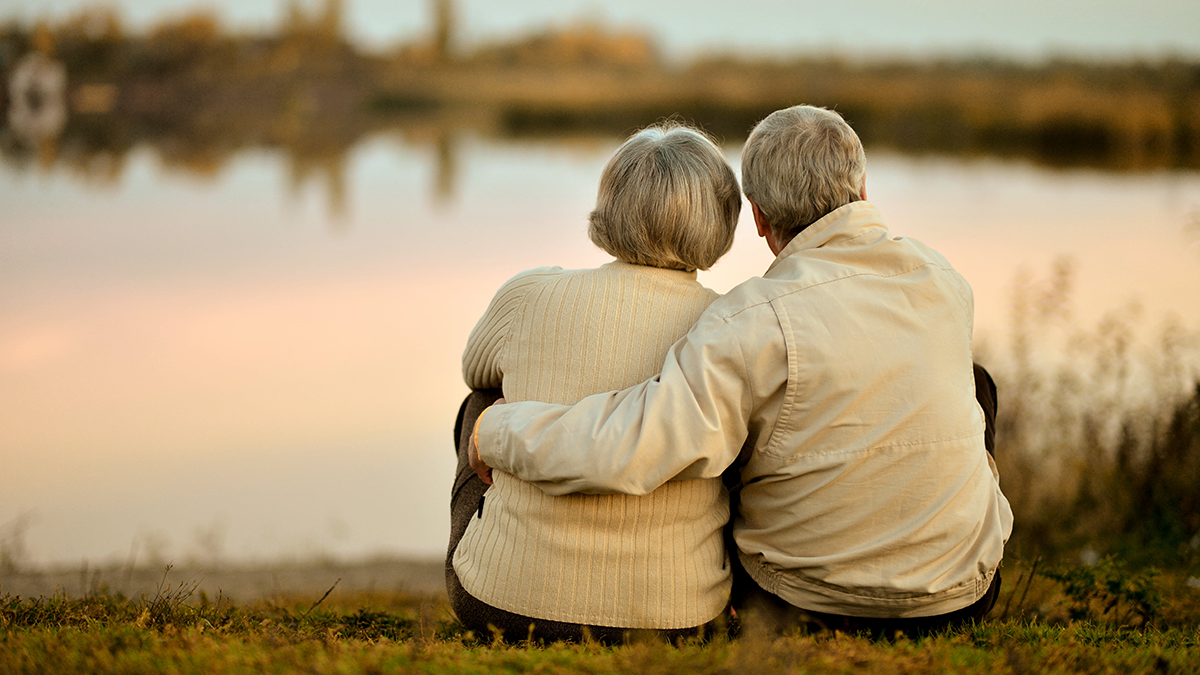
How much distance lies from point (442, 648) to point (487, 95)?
82.5 feet

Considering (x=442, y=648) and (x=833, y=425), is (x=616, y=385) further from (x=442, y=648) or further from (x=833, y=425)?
(x=442, y=648)

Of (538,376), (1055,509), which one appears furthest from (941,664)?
(1055,509)

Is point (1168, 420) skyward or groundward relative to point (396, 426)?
skyward

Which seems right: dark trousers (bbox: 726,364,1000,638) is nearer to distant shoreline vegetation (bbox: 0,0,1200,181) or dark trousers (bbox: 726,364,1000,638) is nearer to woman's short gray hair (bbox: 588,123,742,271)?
woman's short gray hair (bbox: 588,123,742,271)

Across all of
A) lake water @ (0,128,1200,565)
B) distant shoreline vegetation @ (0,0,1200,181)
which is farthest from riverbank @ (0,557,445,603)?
distant shoreline vegetation @ (0,0,1200,181)

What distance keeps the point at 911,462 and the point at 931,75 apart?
20.5m

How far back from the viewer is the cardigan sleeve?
223 cm

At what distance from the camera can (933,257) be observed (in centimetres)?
212

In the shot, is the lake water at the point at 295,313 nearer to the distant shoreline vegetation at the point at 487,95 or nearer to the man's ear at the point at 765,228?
the man's ear at the point at 765,228

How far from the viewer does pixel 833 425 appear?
6.63 feet

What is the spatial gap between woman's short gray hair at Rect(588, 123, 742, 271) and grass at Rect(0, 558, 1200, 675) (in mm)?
862

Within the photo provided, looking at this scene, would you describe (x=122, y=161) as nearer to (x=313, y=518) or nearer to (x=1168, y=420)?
(x=313, y=518)

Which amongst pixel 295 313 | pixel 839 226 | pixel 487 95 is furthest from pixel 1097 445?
pixel 487 95

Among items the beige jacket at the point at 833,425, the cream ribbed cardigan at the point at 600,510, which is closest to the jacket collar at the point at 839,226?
the beige jacket at the point at 833,425
